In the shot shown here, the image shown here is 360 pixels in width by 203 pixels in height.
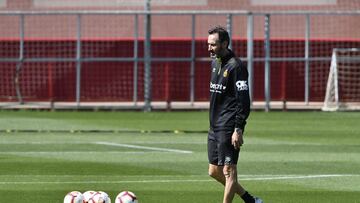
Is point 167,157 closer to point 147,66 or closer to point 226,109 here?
point 226,109

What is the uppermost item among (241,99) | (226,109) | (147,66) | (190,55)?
(190,55)

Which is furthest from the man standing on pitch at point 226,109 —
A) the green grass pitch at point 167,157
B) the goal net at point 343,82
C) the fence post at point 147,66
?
the goal net at point 343,82

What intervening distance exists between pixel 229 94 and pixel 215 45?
0.58 metres

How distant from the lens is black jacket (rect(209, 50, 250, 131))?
12.6 meters

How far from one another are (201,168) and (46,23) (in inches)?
873

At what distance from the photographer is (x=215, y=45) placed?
12.7 meters

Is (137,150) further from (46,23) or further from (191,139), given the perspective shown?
(46,23)

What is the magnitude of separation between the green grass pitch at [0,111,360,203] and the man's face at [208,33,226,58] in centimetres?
234

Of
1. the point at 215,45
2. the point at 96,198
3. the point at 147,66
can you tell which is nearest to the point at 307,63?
the point at 147,66

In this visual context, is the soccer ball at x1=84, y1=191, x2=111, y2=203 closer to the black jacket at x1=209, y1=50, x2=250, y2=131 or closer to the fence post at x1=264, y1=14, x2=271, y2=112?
the black jacket at x1=209, y1=50, x2=250, y2=131

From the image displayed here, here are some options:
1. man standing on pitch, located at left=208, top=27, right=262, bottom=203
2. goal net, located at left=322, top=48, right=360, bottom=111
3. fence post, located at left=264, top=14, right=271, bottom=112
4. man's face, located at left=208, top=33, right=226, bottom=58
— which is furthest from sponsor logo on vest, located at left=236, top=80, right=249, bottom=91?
goal net, located at left=322, top=48, right=360, bottom=111

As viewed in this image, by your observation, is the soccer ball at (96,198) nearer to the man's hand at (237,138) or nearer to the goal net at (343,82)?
the man's hand at (237,138)

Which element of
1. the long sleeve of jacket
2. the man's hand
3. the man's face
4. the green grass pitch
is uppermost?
the man's face

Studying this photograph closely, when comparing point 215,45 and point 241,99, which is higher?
point 215,45
